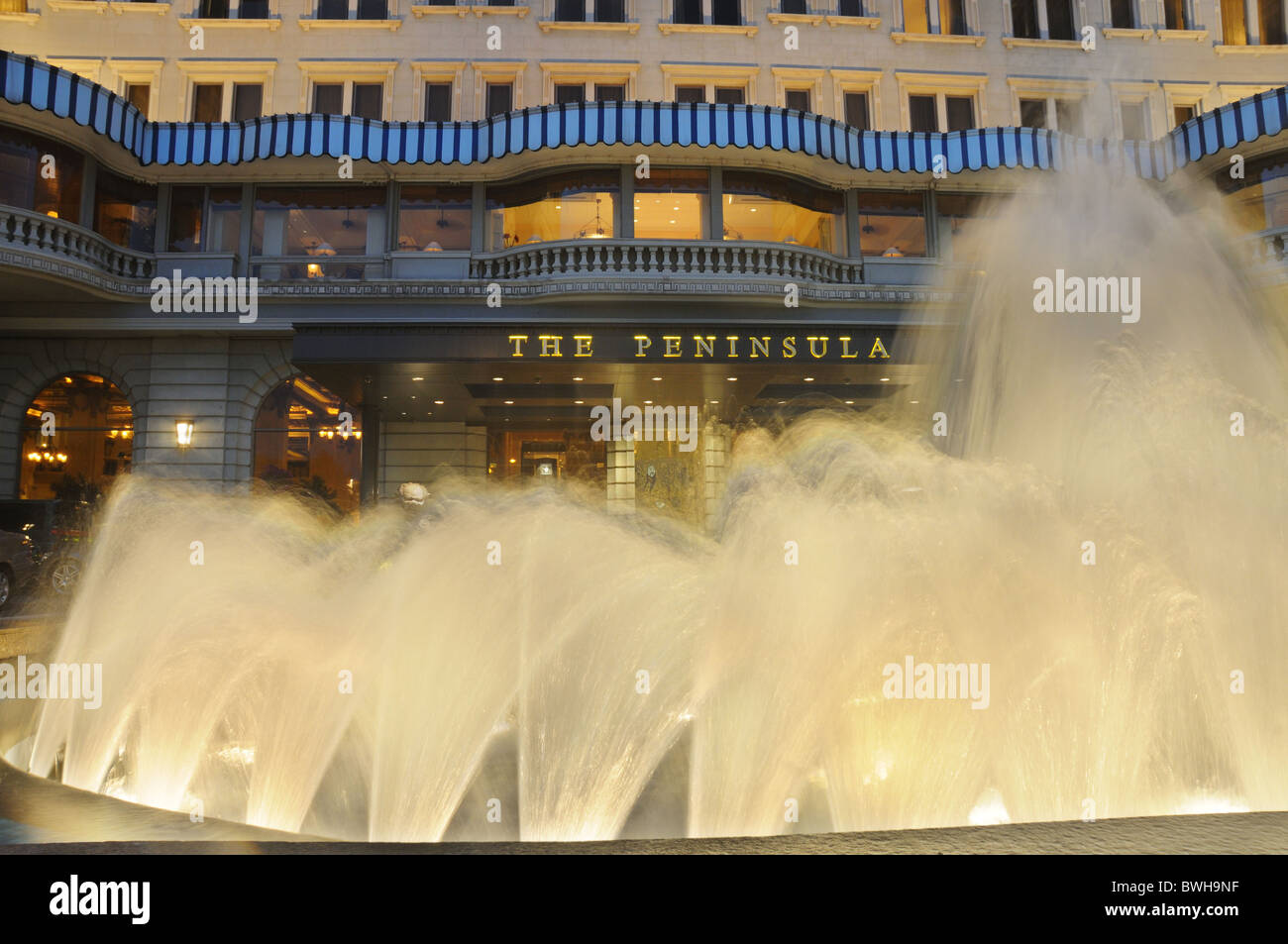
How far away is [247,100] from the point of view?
23344 mm

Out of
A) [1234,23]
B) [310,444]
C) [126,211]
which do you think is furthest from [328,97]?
[1234,23]

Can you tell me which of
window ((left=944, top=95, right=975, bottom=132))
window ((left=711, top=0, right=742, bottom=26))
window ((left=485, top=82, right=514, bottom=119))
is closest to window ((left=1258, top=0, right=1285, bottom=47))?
window ((left=944, top=95, right=975, bottom=132))

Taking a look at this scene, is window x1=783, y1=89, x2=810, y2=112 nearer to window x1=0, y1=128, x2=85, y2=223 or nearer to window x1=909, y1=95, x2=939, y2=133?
window x1=909, y1=95, x2=939, y2=133

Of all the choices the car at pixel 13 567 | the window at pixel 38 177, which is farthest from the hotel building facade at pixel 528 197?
the car at pixel 13 567

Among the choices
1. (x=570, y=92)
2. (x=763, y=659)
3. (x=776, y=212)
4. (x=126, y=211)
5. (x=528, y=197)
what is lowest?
(x=763, y=659)

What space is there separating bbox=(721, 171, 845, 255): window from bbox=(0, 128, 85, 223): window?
16.7 metres

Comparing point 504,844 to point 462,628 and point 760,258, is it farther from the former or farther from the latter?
point 760,258

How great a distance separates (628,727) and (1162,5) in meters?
31.0

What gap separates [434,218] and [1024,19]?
20.3 meters

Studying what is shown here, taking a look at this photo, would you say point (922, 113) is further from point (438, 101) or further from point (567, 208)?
point (438, 101)
